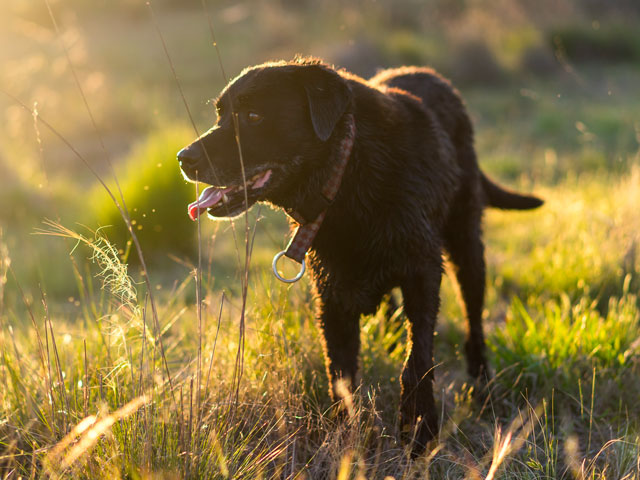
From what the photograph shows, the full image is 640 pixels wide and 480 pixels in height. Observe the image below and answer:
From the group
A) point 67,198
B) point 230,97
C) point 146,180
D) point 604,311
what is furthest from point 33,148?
point 604,311

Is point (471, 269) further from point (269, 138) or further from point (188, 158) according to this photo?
point (188, 158)

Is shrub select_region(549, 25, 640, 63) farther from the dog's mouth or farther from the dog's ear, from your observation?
the dog's mouth

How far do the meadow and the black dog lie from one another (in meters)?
0.17

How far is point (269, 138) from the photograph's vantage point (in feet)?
7.91

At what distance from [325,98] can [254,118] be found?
0.30m

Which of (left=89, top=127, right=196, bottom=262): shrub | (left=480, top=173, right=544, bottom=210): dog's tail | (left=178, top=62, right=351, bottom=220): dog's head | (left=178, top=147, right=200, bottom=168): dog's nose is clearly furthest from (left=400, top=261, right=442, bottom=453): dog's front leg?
(left=89, top=127, right=196, bottom=262): shrub

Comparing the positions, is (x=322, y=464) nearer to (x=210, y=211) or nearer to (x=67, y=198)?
(x=210, y=211)

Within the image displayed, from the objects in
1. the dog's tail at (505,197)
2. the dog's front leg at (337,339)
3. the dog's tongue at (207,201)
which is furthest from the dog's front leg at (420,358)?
the dog's tail at (505,197)

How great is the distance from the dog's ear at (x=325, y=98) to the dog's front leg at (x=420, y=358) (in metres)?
0.78

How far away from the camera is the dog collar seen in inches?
96.1

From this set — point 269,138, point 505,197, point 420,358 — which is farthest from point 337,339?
point 505,197

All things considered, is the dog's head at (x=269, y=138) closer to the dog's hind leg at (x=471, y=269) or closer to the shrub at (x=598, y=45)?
the dog's hind leg at (x=471, y=269)

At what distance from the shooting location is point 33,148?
9203mm

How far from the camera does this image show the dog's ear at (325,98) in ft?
7.75
